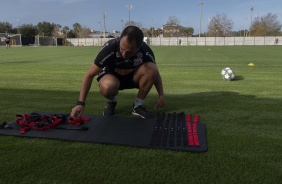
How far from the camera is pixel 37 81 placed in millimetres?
6844

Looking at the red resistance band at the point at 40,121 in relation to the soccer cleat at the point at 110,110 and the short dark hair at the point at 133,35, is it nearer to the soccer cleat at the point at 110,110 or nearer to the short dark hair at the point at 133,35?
the soccer cleat at the point at 110,110

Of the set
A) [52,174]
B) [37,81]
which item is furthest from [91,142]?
[37,81]

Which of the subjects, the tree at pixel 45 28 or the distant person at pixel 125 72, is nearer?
the distant person at pixel 125 72

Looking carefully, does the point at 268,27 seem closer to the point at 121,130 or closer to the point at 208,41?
the point at 208,41

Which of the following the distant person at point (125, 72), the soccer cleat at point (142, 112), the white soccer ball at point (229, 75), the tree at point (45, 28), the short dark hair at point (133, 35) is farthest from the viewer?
the tree at point (45, 28)

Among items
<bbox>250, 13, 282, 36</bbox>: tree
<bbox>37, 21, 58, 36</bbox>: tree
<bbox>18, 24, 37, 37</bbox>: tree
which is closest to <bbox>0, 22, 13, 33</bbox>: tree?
<bbox>18, 24, 37, 37</bbox>: tree

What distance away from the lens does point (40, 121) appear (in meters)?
3.27

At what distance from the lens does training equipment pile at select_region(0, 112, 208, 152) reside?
2.75 meters

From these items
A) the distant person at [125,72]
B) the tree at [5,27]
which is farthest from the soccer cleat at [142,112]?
the tree at [5,27]

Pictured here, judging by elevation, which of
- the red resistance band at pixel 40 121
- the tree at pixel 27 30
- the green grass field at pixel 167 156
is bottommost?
the green grass field at pixel 167 156

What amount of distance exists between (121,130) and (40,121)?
0.95 m

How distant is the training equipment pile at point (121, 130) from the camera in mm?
2748

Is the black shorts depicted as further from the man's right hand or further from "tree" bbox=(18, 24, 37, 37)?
"tree" bbox=(18, 24, 37, 37)

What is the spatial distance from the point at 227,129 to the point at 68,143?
1.72 meters
